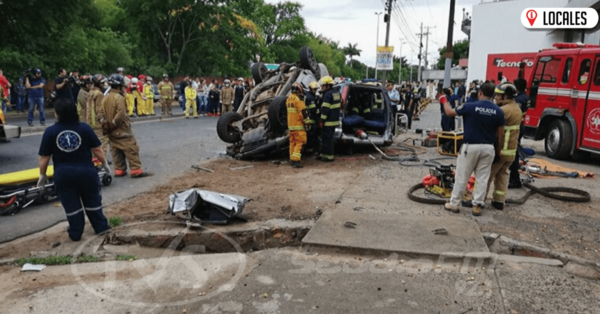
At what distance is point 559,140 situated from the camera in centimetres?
1010

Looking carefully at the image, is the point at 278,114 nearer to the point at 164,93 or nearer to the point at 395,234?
the point at 395,234

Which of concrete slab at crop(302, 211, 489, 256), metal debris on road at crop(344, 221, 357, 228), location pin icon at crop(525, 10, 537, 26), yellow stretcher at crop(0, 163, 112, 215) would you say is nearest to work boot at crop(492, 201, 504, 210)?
concrete slab at crop(302, 211, 489, 256)

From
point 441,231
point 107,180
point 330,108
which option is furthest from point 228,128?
point 441,231

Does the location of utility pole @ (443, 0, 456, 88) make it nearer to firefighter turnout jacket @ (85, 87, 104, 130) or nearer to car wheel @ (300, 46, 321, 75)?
car wheel @ (300, 46, 321, 75)

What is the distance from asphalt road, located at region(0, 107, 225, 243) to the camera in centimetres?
557

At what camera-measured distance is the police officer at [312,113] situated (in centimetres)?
920

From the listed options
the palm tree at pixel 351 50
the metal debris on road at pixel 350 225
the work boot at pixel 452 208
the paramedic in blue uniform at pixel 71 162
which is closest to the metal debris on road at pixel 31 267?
the paramedic in blue uniform at pixel 71 162

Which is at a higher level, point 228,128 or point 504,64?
point 504,64

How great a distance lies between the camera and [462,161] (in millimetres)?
5707

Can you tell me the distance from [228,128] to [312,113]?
2.02 m

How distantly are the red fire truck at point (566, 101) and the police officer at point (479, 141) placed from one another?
16.5 feet

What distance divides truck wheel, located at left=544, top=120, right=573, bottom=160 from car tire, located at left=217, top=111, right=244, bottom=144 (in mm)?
7216

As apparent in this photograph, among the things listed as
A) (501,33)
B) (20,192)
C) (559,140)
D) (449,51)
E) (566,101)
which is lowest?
(20,192)

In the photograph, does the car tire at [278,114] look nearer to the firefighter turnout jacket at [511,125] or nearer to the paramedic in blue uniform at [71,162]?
the firefighter turnout jacket at [511,125]
